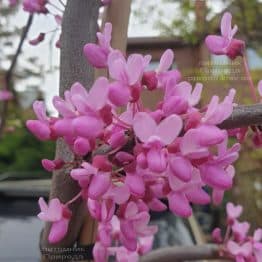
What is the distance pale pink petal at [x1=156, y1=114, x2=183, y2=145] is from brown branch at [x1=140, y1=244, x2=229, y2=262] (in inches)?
22.5

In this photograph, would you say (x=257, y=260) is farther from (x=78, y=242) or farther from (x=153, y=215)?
(x=153, y=215)

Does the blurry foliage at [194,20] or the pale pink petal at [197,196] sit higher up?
the blurry foliage at [194,20]

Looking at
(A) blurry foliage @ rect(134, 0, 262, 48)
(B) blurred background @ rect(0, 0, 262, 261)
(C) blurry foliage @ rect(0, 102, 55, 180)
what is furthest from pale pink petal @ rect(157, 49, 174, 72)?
(C) blurry foliage @ rect(0, 102, 55, 180)

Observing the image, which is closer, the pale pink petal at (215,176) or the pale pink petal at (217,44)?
the pale pink petal at (215,176)

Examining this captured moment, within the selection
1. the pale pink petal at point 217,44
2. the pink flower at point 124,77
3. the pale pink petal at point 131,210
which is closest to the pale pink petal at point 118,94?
the pink flower at point 124,77

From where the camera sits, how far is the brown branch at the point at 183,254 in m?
1.03

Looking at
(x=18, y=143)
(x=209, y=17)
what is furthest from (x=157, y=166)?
(x=18, y=143)

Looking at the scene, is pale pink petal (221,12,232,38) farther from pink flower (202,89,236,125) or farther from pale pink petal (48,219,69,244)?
pale pink petal (48,219,69,244)

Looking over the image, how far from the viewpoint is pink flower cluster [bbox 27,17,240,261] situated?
50 cm

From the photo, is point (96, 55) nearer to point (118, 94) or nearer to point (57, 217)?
point (118, 94)

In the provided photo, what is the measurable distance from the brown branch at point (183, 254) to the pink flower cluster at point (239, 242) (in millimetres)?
41

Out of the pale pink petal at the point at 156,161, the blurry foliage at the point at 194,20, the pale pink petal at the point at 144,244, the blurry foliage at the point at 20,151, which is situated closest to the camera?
the pale pink petal at the point at 156,161

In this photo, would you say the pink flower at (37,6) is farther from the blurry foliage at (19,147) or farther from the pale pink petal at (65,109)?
the blurry foliage at (19,147)

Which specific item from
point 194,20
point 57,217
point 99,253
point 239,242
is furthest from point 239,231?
point 194,20
